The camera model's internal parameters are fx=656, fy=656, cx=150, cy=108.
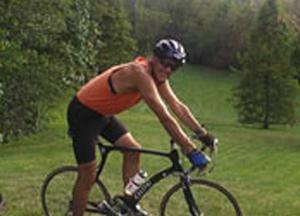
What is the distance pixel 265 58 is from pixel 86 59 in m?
18.8

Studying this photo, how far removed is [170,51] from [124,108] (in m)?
0.67

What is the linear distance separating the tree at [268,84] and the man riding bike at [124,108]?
34.3 metres

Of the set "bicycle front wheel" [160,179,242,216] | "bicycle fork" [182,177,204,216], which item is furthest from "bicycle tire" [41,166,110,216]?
"bicycle fork" [182,177,204,216]

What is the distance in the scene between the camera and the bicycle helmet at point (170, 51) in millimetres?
5438

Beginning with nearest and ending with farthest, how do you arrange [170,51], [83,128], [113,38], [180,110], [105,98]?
[170,51] → [105,98] → [83,128] → [180,110] → [113,38]

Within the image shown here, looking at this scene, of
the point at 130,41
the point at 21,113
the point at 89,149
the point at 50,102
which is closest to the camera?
the point at 89,149

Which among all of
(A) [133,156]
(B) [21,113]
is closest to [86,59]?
(B) [21,113]

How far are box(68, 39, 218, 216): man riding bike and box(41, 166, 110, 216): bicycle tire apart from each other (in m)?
0.49

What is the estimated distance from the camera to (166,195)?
20.0 ft

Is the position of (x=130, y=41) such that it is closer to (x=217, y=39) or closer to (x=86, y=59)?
(x=86, y=59)

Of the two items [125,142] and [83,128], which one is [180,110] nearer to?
[125,142]

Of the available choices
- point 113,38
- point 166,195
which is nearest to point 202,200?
point 166,195

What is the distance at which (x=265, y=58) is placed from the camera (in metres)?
39.8

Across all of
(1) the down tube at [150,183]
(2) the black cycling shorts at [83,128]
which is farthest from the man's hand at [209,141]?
(2) the black cycling shorts at [83,128]
